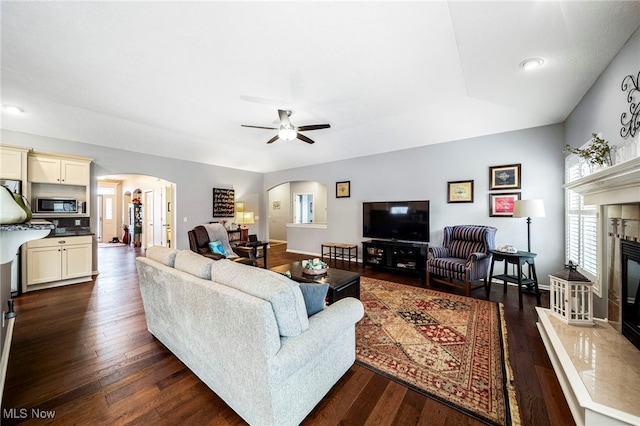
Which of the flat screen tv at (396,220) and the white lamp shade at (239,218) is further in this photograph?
the white lamp shade at (239,218)

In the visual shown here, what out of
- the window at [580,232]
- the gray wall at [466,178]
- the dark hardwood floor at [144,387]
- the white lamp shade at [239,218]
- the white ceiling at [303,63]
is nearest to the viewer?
the dark hardwood floor at [144,387]

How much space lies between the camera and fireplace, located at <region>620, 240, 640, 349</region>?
5.75 ft

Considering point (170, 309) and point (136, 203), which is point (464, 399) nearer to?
point (170, 309)

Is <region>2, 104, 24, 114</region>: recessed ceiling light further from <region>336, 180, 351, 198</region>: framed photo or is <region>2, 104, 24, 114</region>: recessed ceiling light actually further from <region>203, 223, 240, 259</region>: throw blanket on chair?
<region>336, 180, 351, 198</region>: framed photo

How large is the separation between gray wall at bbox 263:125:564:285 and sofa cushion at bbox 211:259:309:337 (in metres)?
4.23

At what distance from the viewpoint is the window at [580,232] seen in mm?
2697

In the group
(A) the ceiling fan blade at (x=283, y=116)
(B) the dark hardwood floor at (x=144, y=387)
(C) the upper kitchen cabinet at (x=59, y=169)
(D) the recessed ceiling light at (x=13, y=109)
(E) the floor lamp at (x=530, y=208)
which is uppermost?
(D) the recessed ceiling light at (x=13, y=109)

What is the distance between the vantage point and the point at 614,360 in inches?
65.1

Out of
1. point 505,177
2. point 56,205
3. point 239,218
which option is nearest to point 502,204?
point 505,177

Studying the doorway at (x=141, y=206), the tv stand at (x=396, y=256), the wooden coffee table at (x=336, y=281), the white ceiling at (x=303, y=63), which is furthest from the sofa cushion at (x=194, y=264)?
the doorway at (x=141, y=206)

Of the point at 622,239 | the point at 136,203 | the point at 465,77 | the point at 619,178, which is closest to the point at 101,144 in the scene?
the point at 136,203

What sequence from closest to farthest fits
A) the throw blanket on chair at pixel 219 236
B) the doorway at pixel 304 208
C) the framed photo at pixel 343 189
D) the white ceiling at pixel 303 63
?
the white ceiling at pixel 303 63 < the throw blanket on chair at pixel 219 236 < the framed photo at pixel 343 189 < the doorway at pixel 304 208

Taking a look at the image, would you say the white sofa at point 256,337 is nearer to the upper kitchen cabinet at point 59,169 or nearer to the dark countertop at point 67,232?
the dark countertop at point 67,232

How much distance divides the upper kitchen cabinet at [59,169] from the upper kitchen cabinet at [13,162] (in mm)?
190
